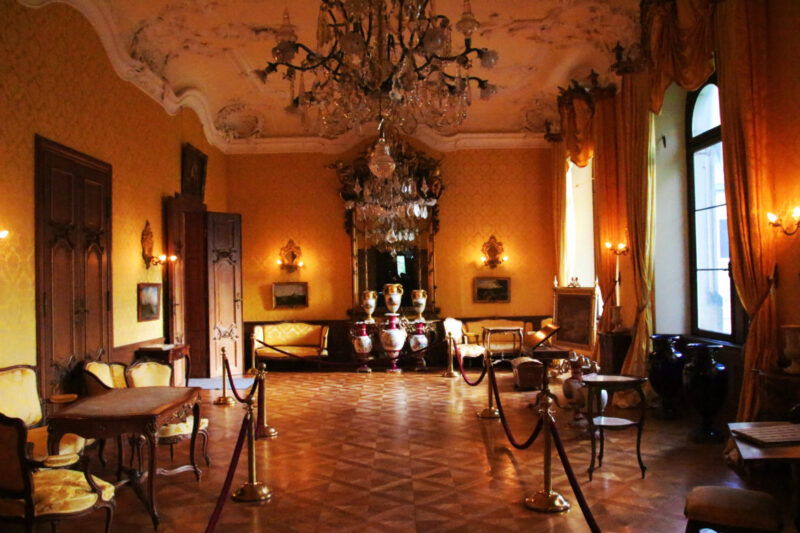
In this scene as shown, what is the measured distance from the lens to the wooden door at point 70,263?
6.50m

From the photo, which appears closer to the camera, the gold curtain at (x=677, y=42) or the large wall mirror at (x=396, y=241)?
the gold curtain at (x=677, y=42)

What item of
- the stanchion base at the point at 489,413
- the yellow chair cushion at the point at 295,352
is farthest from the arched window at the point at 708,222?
the yellow chair cushion at the point at 295,352

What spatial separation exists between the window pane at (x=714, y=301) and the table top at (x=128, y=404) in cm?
642

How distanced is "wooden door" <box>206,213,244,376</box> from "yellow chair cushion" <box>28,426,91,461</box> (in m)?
5.44

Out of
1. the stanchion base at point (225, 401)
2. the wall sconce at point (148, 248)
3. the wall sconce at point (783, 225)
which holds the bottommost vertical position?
the stanchion base at point (225, 401)

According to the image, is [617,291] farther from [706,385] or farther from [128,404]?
[128,404]

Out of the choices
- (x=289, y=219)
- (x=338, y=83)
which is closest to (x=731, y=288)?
(x=338, y=83)

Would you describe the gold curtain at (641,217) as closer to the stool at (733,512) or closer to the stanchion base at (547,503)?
the stanchion base at (547,503)

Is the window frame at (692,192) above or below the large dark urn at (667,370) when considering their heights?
above

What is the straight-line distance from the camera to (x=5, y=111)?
5.91 m

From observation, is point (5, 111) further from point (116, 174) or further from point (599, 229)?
point (599, 229)

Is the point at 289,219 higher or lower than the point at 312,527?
higher

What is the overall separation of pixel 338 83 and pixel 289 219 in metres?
7.64

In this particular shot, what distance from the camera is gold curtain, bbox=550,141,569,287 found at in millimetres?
12406
